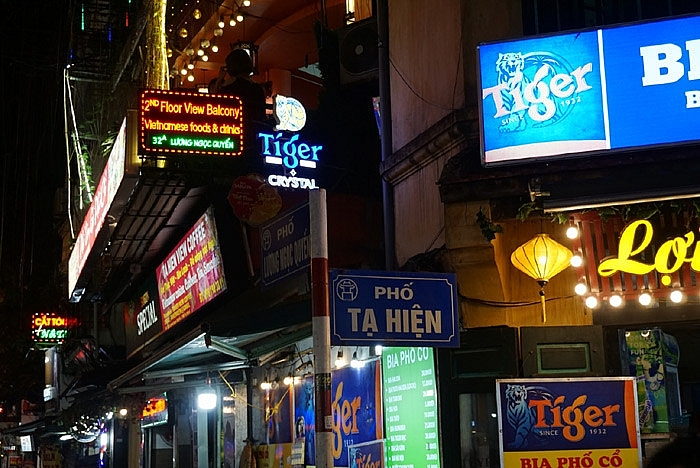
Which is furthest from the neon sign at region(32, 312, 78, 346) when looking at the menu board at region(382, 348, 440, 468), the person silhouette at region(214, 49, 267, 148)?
the menu board at region(382, 348, 440, 468)

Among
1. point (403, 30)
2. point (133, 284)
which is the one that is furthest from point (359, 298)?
point (133, 284)

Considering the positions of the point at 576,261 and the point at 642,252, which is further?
the point at 576,261

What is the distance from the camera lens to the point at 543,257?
9.15 metres

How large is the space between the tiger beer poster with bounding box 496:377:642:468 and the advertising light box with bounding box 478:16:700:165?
2.20 meters

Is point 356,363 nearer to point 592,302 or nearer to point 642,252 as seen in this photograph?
point 592,302

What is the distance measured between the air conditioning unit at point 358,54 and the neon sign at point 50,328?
22045 millimetres

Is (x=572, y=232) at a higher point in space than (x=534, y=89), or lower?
lower

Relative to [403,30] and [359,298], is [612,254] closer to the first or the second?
[359,298]

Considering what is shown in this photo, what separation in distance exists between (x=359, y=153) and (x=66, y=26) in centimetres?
1515

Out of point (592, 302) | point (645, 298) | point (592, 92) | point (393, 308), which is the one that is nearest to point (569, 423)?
point (592, 302)

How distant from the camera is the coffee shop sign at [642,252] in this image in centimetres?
855

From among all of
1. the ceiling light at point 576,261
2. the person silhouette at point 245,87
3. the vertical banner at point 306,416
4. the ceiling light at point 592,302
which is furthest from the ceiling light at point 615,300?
the person silhouette at point 245,87

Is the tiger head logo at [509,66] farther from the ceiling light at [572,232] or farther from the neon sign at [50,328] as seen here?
the neon sign at [50,328]

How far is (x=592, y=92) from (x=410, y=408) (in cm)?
392
